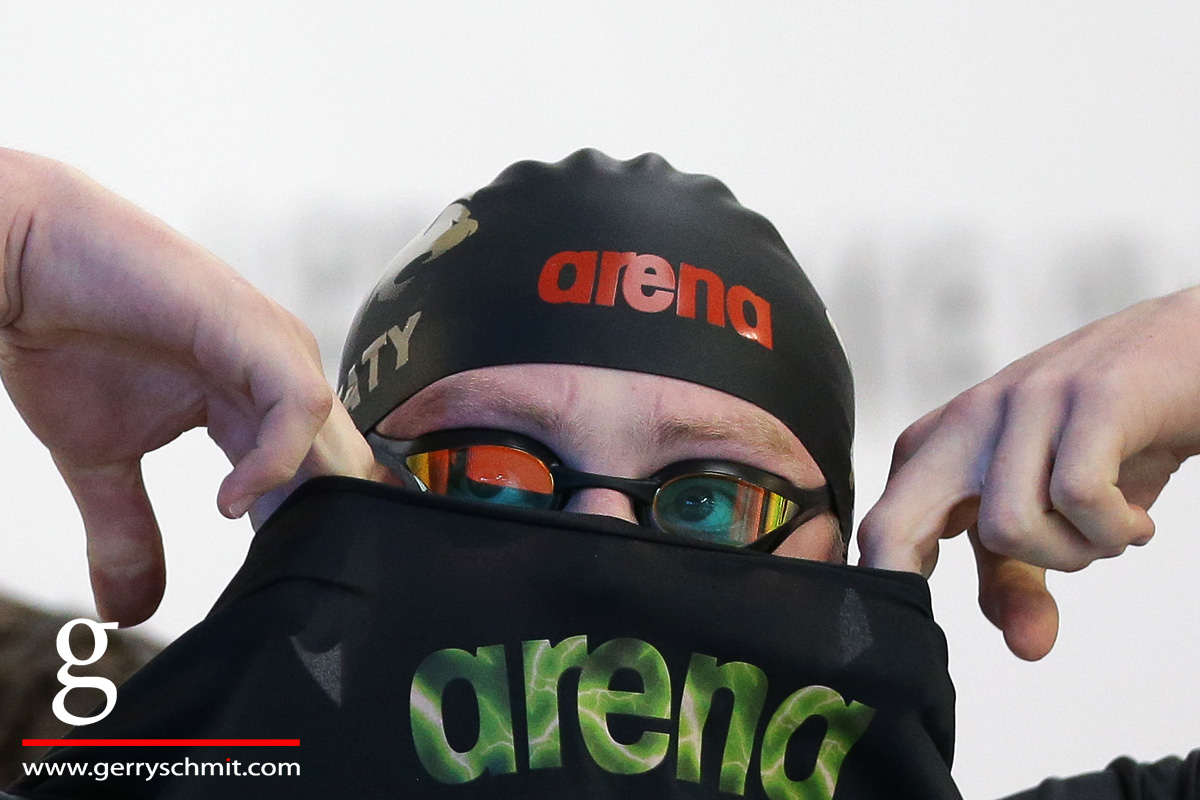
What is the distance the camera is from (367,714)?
839 mm

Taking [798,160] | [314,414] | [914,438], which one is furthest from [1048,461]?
[798,160]

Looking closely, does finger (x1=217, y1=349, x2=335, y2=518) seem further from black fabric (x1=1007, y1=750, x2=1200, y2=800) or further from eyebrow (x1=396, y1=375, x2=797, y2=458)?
black fabric (x1=1007, y1=750, x2=1200, y2=800)

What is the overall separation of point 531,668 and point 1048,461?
0.41 m

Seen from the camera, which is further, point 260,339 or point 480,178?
point 480,178

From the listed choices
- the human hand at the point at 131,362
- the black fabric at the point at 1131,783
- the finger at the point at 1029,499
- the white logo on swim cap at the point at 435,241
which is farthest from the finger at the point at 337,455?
the black fabric at the point at 1131,783

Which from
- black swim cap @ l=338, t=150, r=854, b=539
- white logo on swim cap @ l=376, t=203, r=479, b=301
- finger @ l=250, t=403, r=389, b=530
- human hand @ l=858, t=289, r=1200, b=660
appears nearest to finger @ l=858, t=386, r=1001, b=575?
human hand @ l=858, t=289, r=1200, b=660

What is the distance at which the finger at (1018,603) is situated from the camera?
0.96m

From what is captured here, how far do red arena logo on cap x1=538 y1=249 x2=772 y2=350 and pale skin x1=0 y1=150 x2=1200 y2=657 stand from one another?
112mm

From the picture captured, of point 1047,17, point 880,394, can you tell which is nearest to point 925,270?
point 880,394

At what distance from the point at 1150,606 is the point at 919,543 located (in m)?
1.45

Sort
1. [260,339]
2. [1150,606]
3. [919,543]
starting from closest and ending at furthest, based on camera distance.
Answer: [260,339], [919,543], [1150,606]

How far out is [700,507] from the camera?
101cm

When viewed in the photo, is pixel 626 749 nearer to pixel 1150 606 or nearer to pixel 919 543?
pixel 919 543

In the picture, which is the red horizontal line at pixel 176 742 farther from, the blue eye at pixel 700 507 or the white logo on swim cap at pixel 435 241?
the white logo on swim cap at pixel 435 241
